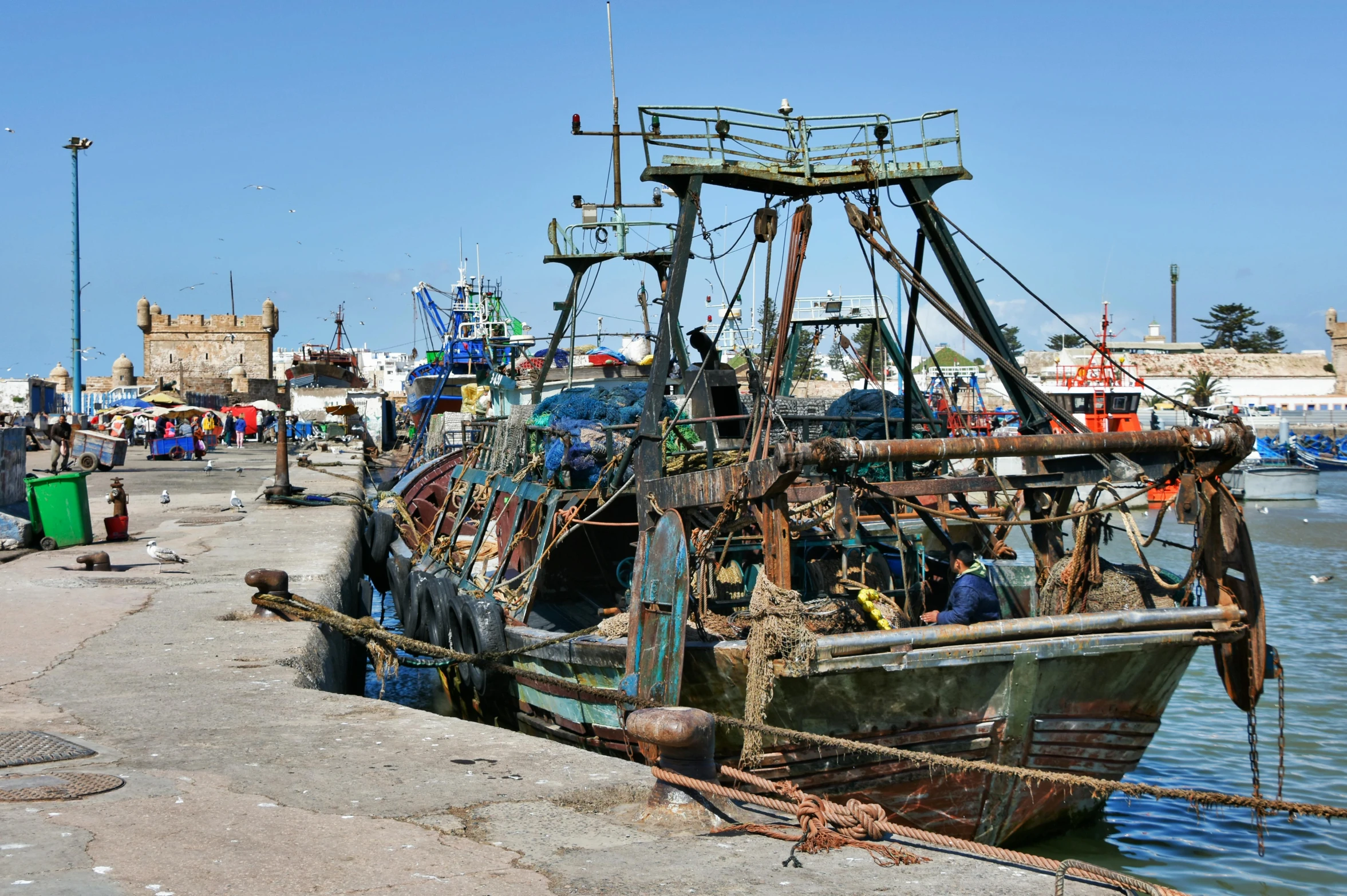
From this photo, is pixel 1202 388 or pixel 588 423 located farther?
pixel 1202 388

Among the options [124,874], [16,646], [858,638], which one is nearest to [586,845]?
[124,874]

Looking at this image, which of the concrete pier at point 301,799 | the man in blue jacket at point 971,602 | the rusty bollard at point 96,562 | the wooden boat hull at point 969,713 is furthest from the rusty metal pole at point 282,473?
the man in blue jacket at point 971,602

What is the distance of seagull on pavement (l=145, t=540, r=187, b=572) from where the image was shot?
12.6 metres

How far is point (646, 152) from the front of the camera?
27.9 feet

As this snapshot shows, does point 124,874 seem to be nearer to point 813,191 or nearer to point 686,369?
point 813,191

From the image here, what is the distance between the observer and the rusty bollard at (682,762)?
5172mm

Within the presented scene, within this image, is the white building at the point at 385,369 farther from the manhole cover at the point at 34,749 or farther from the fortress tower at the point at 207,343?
the manhole cover at the point at 34,749

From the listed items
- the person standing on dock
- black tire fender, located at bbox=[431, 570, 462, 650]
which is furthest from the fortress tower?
black tire fender, located at bbox=[431, 570, 462, 650]

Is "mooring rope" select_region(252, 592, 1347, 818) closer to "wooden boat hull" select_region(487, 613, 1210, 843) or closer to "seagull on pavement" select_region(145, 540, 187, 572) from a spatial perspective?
"wooden boat hull" select_region(487, 613, 1210, 843)

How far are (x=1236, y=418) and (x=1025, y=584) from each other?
2.54m

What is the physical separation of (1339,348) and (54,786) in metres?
85.1

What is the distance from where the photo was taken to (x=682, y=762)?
5.31m

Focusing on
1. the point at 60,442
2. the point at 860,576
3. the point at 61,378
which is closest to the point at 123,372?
the point at 61,378

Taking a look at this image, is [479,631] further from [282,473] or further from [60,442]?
[60,442]
